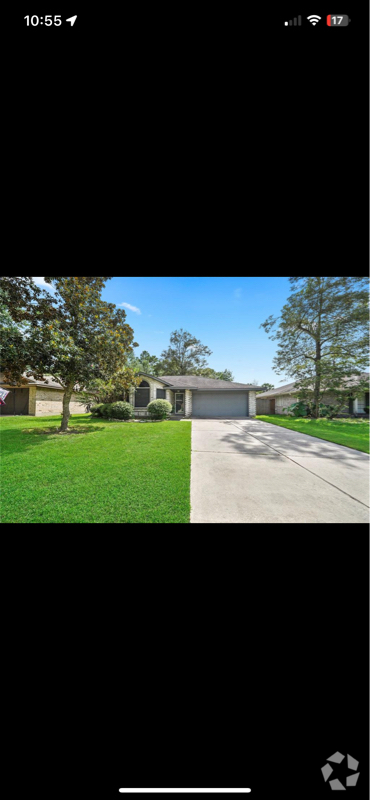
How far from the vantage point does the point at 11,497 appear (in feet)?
8.83

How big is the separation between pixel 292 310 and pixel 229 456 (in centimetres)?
706

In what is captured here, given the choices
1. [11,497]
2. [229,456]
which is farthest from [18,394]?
[229,456]

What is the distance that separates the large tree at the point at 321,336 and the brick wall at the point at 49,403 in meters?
9.57

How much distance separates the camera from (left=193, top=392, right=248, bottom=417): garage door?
39.2ft

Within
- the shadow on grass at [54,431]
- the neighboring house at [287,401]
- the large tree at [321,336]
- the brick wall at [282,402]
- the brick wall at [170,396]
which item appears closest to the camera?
the shadow on grass at [54,431]

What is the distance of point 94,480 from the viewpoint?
321cm
